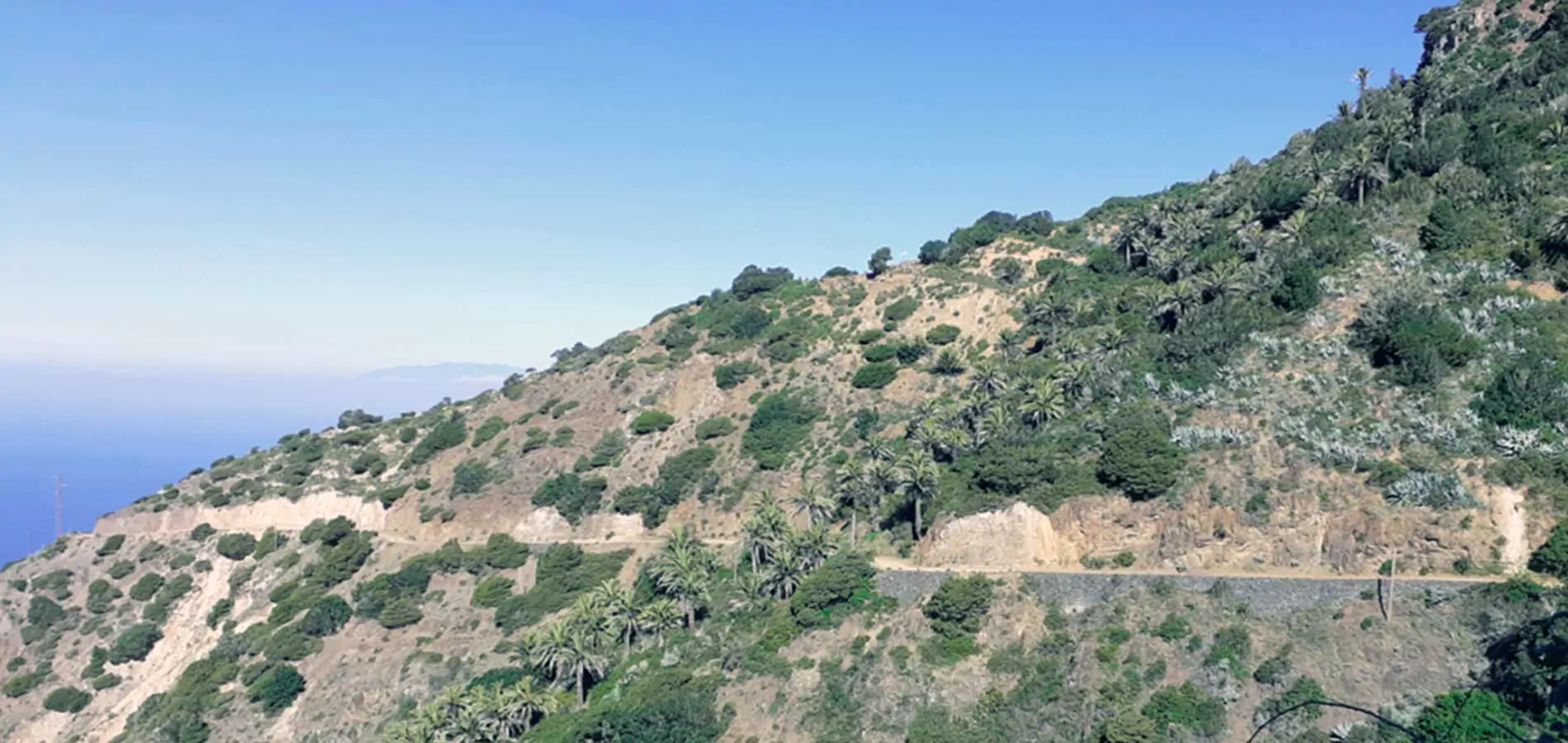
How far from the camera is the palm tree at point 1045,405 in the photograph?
191 feet

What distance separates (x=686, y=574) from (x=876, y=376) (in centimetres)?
3111

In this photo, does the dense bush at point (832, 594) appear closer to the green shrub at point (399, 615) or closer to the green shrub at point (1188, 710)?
the green shrub at point (1188, 710)

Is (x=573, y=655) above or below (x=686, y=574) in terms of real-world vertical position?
below

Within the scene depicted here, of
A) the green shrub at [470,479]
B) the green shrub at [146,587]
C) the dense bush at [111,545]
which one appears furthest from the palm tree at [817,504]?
the dense bush at [111,545]

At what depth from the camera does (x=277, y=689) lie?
65438mm

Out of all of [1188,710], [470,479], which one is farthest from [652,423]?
[1188,710]

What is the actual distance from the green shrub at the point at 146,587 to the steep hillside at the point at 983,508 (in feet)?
1.45

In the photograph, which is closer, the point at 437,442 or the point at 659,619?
the point at 659,619

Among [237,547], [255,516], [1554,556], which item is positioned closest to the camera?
[1554,556]

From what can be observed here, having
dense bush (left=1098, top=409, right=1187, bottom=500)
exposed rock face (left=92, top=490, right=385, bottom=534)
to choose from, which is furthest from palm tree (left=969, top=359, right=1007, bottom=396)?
exposed rock face (left=92, top=490, right=385, bottom=534)

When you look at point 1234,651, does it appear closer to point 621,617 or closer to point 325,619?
point 621,617

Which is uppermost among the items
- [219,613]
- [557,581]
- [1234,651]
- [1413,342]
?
[1413,342]

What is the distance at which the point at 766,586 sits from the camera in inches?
2153

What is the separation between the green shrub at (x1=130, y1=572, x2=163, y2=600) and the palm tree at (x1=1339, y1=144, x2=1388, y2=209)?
101242 millimetres
